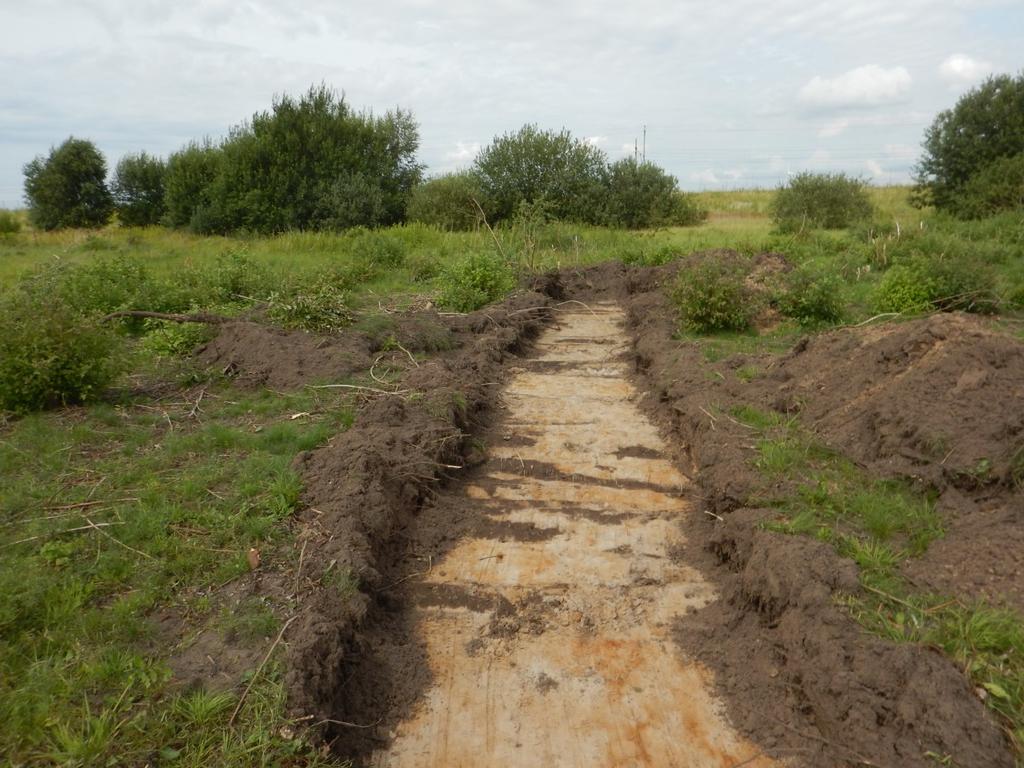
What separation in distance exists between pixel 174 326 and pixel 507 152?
16.8m

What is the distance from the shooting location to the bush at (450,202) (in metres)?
22.5

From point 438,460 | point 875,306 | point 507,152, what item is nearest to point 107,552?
point 438,460

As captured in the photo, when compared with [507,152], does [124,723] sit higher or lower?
lower

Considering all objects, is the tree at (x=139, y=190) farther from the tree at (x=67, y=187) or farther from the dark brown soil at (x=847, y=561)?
the dark brown soil at (x=847, y=561)

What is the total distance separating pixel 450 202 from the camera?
23.0 m

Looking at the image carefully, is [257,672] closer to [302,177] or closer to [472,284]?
[472,284]

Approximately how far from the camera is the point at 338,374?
6.84 meters

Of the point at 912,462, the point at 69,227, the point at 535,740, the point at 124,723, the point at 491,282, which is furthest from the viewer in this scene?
the point at 69,227

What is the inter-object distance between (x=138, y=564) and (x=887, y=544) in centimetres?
388

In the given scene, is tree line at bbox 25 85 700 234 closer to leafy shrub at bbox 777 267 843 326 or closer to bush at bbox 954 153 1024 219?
bush at bbox 954 153 1024 219

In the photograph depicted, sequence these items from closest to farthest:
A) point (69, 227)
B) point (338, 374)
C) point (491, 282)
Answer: point (338, 374)
point (491, 282)
point (69, 227)

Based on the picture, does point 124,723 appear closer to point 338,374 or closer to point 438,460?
point 438,460

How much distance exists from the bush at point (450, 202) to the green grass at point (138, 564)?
17052 millimetres

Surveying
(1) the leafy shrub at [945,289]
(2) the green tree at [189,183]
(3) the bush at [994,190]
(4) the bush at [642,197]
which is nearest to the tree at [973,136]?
(3) the bush at [994,190]
